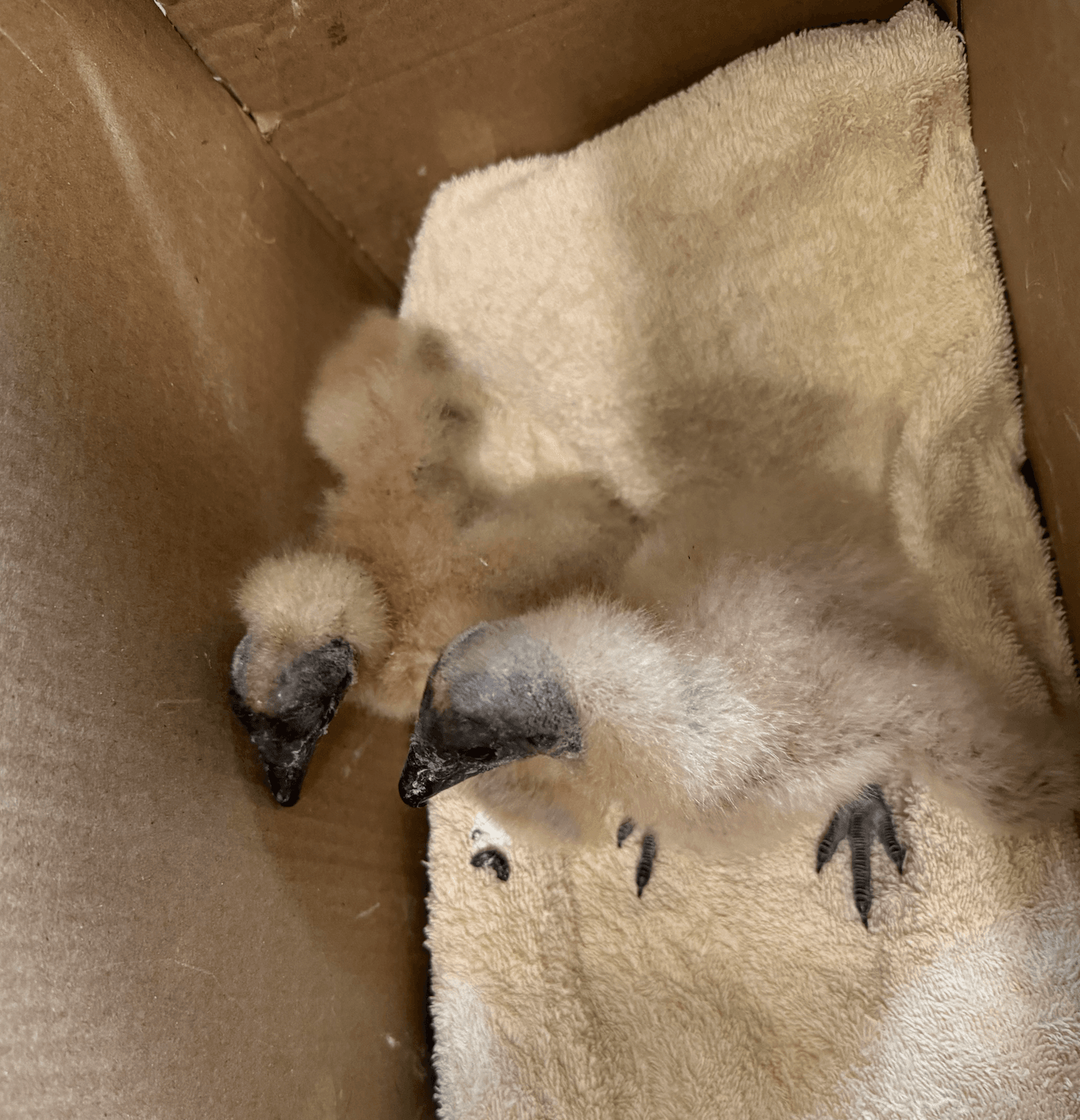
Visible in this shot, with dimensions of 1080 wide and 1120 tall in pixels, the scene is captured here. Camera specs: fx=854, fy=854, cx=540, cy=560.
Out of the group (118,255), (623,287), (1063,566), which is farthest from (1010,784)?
(118,255)

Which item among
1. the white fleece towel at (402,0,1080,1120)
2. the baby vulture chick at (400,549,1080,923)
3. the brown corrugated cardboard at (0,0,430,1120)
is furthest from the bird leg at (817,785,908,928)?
the brown corrugated cardboard at (0,0,430,1120)

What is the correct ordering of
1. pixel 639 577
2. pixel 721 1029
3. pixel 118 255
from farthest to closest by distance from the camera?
pixel 721 1029 < pixel 639 577 < pixel 118 255

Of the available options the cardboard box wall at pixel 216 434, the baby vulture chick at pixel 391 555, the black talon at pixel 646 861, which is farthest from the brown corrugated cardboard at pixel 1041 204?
the black talon at pixel 646 861

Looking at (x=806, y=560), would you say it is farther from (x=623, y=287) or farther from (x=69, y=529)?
(x=69, y=529)

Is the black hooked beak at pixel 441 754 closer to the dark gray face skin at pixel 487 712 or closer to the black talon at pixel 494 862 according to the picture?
the dark gray face skin at pixel 487 712

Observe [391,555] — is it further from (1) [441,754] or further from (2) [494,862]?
(2) [494,862]

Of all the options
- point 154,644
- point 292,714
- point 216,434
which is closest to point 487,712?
point 292,714
